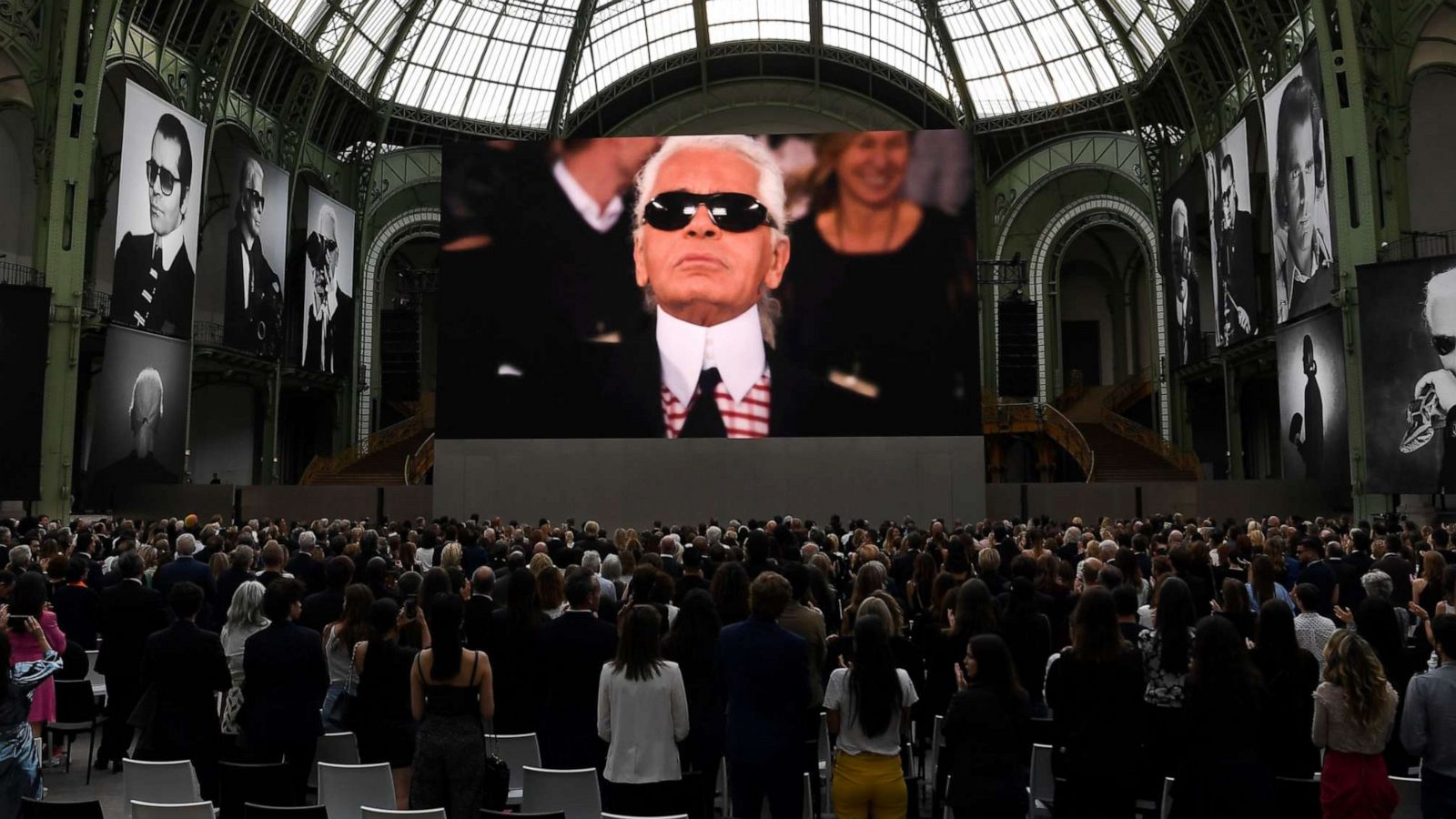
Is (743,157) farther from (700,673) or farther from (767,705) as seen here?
(767,705)

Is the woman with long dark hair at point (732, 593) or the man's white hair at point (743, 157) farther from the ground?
the man's white hair at point (743, 157)

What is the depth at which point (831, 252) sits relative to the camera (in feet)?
105

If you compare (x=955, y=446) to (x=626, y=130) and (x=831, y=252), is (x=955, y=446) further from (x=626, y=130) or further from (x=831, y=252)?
(x=626, y=130)

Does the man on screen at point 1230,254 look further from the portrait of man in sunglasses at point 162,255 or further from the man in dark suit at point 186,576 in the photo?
the portrait of man in sunglasses at point 162,255

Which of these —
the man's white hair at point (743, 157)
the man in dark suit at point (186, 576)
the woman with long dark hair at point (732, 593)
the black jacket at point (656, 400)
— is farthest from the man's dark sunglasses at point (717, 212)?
the woman with long dark hair at point (732, 593)

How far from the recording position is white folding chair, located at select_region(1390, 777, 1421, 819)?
19.9ft

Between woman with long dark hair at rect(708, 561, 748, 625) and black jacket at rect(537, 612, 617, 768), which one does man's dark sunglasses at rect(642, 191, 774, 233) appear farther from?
black jacket at rect(537, 612, 617, 768)

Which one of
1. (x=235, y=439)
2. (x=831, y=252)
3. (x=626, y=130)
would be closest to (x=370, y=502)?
(x=235, y=439)

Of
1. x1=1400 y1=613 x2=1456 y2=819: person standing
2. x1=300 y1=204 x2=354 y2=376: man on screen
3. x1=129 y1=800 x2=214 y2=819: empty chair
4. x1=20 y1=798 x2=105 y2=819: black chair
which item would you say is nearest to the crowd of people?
x1=1400 y1=613 x2=1456 y2=819: person standing

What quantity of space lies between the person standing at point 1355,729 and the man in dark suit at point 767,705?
8.96 feet

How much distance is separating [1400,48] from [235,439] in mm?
39243

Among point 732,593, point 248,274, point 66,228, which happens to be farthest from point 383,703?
point 248,274

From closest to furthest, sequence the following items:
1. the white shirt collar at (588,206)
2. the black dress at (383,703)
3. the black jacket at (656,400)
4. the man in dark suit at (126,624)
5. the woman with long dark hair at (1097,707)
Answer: the woman with long dark hair at (1097,707) → the black dress at (383,703) → the man in dark suit at (126,624) → the black jacket at (656,400) → the white shirt collar at (588,206)

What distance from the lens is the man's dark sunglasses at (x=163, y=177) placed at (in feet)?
98.1
